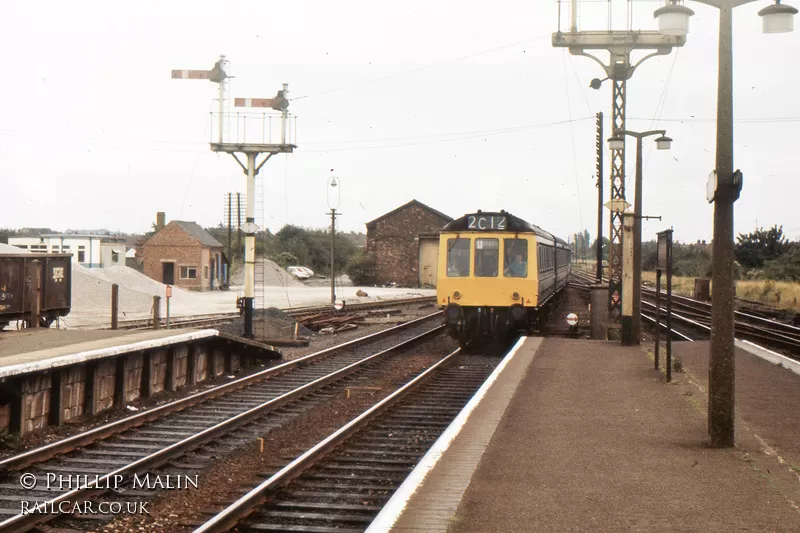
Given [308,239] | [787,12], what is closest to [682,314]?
[787,12]

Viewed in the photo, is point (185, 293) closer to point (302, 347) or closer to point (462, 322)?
point (302, 347)

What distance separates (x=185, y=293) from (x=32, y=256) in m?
23.0

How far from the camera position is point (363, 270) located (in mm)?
64562

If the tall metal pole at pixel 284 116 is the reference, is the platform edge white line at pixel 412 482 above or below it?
below

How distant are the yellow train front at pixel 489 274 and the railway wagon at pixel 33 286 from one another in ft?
35.5

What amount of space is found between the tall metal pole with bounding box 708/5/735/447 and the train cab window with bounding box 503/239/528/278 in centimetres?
1115

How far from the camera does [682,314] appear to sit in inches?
1296

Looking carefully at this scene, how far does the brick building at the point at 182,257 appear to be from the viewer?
54.9 meters

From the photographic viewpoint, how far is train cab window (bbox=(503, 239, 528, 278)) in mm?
→ 18859

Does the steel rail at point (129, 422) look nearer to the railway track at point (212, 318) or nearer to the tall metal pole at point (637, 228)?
the tall metal pole at point (637, 228)

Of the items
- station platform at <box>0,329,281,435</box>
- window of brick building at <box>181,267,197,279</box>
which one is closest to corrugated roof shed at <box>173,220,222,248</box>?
window of brick building at <box>181,267,197,279</box>

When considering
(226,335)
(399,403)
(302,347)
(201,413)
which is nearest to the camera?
(201,413)

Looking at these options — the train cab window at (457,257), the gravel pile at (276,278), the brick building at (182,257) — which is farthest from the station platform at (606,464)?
the gravel pile at (276,278)

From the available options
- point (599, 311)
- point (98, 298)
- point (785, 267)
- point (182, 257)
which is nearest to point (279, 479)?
point (599, 311)
